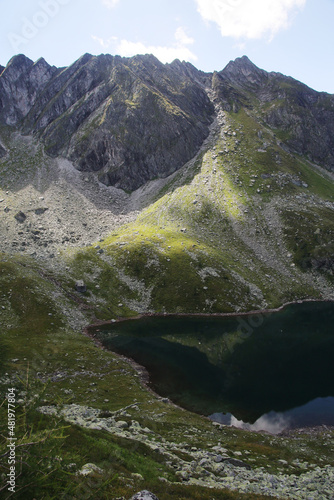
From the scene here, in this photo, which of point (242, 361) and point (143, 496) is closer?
point (143, 496)

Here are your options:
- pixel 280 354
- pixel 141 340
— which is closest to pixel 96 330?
pixel 141 340

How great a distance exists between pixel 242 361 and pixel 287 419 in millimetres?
17908

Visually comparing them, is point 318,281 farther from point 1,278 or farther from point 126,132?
point 126,132

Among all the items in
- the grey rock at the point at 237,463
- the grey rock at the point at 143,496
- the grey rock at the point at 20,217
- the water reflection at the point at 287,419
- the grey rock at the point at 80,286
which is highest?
the grey rock at the point at 20,217

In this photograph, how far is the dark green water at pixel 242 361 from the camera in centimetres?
4341

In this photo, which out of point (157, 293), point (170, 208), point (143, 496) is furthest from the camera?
point (170, 208)

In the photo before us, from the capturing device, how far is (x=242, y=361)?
193ft

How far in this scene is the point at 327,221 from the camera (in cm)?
13125

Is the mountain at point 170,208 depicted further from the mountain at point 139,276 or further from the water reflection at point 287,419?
the water reflection at point 287,419

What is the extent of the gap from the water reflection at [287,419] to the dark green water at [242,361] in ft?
0.49

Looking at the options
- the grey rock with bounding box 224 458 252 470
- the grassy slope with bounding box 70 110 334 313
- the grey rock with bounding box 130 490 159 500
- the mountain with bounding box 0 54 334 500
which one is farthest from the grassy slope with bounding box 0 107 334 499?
the grey rock with bounding box 224 458 252 470

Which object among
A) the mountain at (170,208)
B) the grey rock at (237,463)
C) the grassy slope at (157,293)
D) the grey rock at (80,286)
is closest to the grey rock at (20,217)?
the mountain at (170,208)

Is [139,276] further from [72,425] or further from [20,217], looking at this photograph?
[72,425]

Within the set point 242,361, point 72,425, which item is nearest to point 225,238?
point 242,361
